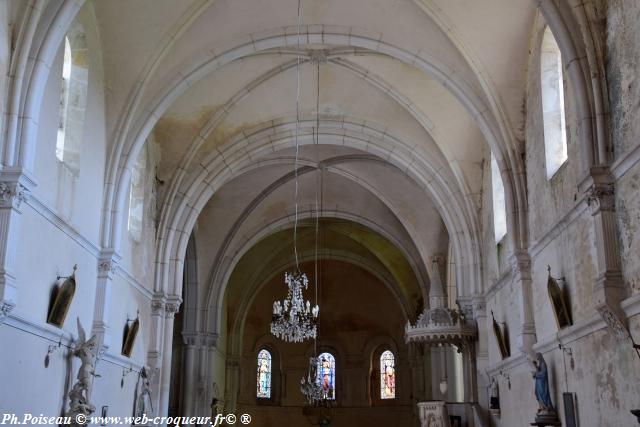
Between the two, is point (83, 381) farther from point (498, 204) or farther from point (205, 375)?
point (205, 375)

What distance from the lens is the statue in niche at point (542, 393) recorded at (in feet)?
40.4

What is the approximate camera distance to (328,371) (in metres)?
32.7

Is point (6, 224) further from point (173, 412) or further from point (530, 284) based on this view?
point (173, 412)

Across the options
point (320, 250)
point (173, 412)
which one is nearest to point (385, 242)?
point (320, 250)

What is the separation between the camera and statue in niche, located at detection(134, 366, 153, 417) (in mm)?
16594

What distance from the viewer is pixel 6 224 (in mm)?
10188

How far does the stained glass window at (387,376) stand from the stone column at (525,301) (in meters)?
18.6

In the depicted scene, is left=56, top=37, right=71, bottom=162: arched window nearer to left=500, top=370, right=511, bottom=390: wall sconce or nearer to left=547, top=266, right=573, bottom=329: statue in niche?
left=547, top=266, right=573, bottom=329: statue in niche

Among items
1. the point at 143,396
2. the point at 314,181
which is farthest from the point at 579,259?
the point at 314,181

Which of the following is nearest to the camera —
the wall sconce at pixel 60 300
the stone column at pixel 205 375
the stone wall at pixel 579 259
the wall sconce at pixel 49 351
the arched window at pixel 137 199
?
the stone wall at pixel 579 259

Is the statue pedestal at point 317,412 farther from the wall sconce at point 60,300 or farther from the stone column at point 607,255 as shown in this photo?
the stone column at point 607,255

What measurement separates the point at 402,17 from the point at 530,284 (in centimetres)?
556

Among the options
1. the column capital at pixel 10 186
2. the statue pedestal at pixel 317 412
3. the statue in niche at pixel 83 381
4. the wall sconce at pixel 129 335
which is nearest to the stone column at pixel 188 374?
the wall sconce at pixel 129 335

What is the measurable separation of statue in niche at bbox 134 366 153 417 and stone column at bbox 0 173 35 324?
6.77m
